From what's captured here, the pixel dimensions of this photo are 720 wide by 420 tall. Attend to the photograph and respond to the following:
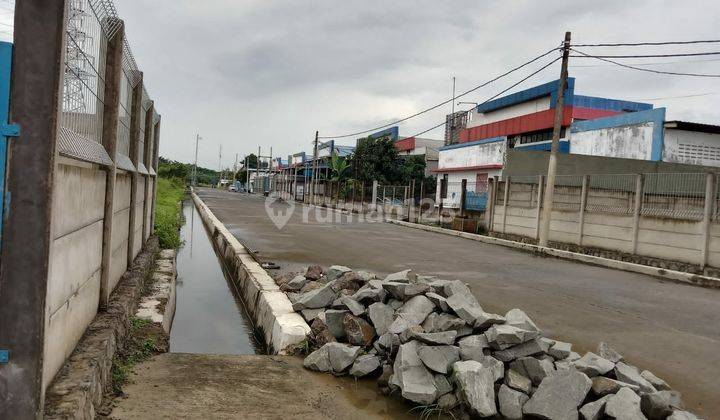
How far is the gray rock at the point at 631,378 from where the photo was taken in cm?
394

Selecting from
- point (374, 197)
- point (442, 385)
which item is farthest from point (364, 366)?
point (374, 197)

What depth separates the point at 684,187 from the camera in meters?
13.0

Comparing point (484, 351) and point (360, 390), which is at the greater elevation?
point (484, 351)

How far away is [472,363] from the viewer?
4.00m

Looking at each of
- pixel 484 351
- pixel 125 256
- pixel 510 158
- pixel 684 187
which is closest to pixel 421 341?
pixel 484 351

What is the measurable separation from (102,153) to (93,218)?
0.61 meters

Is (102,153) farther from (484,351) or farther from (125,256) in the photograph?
(484,351)

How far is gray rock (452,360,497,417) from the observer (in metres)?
3.80

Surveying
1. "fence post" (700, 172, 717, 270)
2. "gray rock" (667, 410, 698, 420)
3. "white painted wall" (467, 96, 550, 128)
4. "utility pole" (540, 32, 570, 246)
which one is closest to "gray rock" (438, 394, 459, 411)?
"gray rock" (667, 410, 698, 420)

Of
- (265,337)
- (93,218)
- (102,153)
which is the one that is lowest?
(265,337)

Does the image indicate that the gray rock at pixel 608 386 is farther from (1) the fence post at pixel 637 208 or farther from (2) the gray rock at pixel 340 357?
(1) the fence post at pixel 637 208

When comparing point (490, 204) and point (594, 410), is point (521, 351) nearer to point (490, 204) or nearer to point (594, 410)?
point (594, 410)

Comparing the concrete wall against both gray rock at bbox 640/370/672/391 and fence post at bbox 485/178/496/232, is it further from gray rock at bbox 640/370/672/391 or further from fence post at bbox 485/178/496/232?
fence post at bbox 485/178/496/232

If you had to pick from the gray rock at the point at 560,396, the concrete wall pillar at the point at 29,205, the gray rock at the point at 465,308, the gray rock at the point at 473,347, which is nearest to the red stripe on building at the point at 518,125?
the gray rock at the point at 465,308
